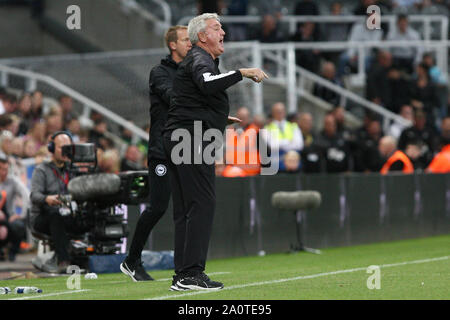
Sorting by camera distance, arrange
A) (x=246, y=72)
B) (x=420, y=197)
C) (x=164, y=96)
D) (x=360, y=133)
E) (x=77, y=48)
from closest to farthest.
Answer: (x=246, y=72) < (x=164, y=96) < (x=420, y=197) < (x=360, y=133) < (x=77, y=48)

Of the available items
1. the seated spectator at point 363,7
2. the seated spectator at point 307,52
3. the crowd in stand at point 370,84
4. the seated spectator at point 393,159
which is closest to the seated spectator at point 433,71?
the crowd in stand at point 370,84

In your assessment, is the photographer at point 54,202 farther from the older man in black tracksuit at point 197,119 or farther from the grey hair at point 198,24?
the grey hair at point 198,24

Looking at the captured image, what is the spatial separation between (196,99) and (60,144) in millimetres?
4444

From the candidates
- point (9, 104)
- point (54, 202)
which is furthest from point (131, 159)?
point (54, 202)

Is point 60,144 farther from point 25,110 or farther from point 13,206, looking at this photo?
point 25,110

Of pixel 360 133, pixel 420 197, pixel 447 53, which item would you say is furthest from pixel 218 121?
pixel 447 53

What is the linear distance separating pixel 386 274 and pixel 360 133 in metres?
10.3

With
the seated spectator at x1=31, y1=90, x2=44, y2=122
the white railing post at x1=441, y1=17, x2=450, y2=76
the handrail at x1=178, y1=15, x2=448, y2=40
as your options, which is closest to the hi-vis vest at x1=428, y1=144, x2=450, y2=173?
the white railing post at x1=441, y1=17, x2=450, y2=76

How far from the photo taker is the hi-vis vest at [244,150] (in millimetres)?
17391

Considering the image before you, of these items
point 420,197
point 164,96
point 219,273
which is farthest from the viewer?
point 420,197

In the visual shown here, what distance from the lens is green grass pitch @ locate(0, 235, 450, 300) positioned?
31.9ft

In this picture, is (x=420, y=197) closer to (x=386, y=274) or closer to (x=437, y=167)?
(x=437, y=167)

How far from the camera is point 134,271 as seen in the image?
37.8 feet

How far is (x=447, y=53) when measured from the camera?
26.0 meters
